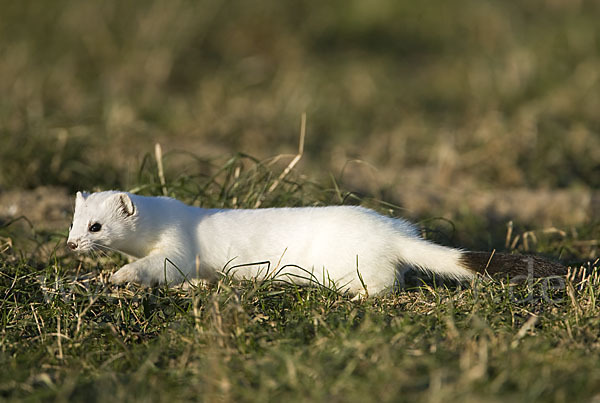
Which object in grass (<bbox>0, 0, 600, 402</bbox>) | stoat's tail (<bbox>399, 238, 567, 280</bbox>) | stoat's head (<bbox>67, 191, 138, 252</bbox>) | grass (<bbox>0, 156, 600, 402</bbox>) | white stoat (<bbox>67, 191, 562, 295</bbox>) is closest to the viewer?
grass (<bbox>0, 156, 600, 402</bbox>)

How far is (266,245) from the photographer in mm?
3059

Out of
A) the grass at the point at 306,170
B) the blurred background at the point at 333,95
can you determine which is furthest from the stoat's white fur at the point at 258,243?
the blurred background at the point at 333,95

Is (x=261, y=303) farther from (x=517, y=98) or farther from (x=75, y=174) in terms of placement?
(x=517, y=98)

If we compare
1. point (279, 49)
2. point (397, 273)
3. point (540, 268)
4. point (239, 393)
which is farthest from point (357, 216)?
point (279, 49)

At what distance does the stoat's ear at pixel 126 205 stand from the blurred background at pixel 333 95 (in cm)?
118

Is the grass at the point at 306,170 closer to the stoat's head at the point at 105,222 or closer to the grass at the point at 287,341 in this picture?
the grass at the point at 287,341

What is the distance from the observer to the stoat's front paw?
285cm

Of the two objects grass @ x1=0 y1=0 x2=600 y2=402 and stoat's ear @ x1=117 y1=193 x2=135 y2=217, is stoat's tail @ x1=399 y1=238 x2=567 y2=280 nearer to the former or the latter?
grass @ x1=0 y1=0 x2=600 y2=402

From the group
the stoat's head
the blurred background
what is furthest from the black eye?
the blurred background

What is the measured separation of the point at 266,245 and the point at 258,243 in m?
0.04

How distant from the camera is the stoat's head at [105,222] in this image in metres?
3.01

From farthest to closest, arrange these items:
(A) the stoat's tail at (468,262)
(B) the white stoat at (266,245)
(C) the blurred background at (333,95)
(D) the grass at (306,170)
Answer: (C) the blurred background at (333,95)
(B) the white stoat at (266,245)
(A) the stoat's tail at (468,262)
(D) the grass at (306,170)

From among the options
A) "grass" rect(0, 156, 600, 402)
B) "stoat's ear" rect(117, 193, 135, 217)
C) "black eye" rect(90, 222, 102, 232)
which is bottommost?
"grass" rect(0, 156, 600, 402)

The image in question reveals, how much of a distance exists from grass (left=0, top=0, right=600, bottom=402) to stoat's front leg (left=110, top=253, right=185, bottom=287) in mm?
85
